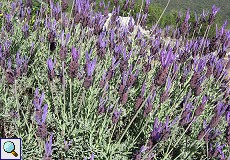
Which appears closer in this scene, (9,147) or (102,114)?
(9,147)

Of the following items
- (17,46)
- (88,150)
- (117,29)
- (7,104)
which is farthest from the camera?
(117,29)

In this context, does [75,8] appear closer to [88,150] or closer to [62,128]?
[62,128]

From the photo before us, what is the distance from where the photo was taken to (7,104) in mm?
1646

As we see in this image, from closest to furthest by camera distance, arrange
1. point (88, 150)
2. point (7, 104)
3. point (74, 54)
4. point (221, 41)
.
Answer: point (74, 54), point (88, 150), point (7, 104), point (221, 41)

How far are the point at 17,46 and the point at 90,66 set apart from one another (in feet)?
3.82

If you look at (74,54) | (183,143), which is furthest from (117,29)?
(74,54)

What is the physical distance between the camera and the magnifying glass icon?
1334 millimetres

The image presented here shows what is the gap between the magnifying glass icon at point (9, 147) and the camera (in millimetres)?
1334

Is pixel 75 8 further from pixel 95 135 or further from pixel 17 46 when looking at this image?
pixel 95 135

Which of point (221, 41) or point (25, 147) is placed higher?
point (221, 41)

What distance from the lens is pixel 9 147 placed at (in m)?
1.34

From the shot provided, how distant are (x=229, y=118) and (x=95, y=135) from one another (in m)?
0.64

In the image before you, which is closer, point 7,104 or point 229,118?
point 229,118

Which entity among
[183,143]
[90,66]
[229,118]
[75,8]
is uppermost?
[75,8]
